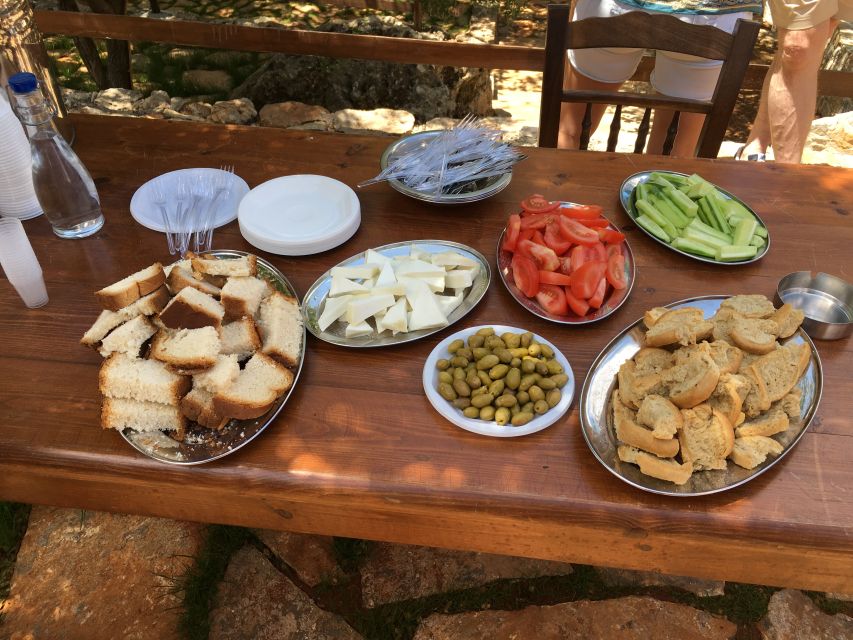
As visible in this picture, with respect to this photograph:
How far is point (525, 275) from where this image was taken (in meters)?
1.64

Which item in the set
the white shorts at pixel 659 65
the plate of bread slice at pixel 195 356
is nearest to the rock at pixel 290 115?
the white shorts at pixel 659 65

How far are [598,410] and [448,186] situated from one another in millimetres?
891

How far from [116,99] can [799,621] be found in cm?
501

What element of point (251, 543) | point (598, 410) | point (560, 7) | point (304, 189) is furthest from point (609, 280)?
point (251, 543)

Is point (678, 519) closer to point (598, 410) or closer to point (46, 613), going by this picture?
point (598, 410)

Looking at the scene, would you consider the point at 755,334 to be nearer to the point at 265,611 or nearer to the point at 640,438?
the point at 640,438

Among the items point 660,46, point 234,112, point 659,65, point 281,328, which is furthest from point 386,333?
point 234,112

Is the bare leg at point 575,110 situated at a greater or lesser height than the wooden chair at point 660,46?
lesser

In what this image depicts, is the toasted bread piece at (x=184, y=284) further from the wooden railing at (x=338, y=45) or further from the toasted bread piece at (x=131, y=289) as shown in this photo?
the wooden railing at (x=338, y=45)

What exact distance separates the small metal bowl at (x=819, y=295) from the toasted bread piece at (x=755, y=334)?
230 millimetres

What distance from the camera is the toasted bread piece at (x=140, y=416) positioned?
4.34 ft

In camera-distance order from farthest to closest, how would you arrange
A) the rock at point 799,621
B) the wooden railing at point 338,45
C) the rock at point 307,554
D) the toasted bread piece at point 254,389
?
1. the wooden railing at point 338,45
2. the rock at point 307,554
3. the rock at point 799,621
4. the toasted bread piece at point 254,389

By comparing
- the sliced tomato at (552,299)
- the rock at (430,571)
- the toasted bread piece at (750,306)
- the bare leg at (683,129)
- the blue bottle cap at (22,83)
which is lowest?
the rock at (430,571)

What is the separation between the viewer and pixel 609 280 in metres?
1.63
